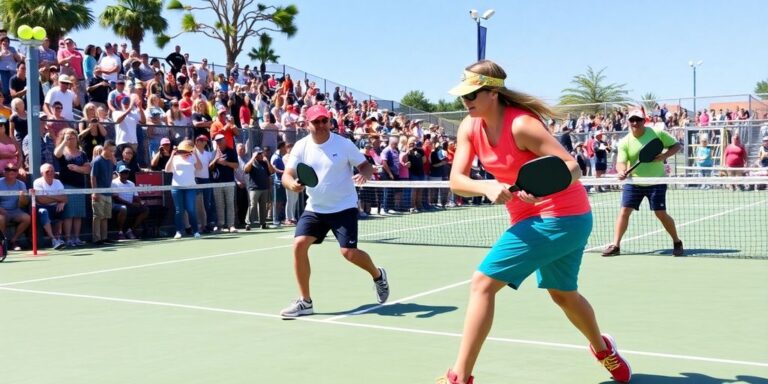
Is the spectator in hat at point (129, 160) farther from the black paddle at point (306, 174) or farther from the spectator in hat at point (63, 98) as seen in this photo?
the black paddle at point (306, 174)

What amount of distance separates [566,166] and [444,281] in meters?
5.71

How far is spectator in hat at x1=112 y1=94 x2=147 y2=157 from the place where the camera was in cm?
1705

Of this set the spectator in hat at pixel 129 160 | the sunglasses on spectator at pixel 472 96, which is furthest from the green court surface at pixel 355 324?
the spectator in hat at pixel 129 160

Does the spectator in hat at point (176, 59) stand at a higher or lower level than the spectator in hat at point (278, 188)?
higher


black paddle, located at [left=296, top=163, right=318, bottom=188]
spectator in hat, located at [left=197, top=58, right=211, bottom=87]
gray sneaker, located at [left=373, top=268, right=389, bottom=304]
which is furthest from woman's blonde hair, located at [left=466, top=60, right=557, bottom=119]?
spectator in hat, located at [left=197, top=58, right=211, bottom=87]

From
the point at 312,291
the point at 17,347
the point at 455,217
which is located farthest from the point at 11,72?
the point at 17,347

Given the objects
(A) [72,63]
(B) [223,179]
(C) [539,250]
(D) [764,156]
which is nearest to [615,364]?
(C) [539,250]

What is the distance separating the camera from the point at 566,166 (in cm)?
458

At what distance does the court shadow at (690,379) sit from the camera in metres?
5.37

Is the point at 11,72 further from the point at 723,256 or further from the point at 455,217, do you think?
the point at 723,256

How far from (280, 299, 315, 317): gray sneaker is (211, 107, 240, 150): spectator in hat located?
438 inches

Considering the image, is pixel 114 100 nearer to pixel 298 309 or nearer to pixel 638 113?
pixel 638 113

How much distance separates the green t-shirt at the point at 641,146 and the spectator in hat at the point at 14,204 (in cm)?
966

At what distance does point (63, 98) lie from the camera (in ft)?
56.6
